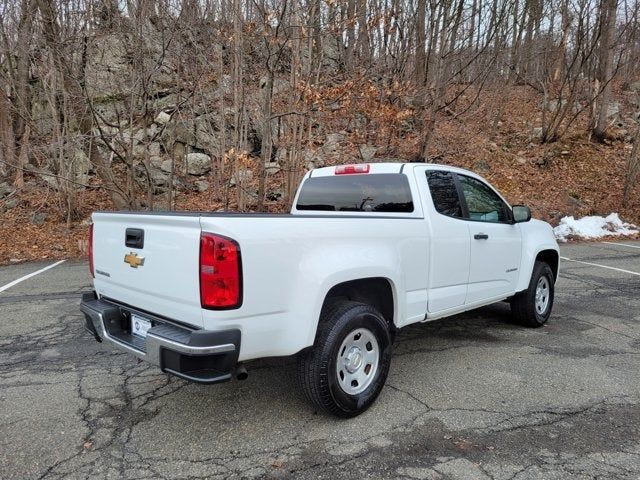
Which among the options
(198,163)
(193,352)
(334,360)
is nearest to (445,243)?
(334,360)

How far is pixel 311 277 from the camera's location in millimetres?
3014

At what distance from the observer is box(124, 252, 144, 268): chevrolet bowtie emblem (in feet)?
10.2

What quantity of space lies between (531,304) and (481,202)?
141 centimetres

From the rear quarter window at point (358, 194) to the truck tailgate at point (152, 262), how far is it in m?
1.99

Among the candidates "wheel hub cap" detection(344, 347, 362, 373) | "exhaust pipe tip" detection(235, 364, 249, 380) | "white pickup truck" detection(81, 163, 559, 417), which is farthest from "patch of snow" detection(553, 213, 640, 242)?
"exhaust pipe tip" detection(235, 364, 249, 380)

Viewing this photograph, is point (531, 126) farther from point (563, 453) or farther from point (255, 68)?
point (563, 453)

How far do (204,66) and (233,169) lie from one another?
9.04 ft

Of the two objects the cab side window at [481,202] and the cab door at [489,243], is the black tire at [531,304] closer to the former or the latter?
the cab door at [489,243]

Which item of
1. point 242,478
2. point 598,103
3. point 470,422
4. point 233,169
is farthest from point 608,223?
point 242,478

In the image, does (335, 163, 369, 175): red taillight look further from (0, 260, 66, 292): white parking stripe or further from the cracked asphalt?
(0, 260, 66, 292): white parking stripe

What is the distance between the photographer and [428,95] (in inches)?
541

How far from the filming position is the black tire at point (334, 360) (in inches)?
122

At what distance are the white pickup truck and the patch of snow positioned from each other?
1039 centimetres

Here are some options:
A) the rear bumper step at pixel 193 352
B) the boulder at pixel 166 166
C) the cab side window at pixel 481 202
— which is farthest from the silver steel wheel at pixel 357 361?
the boulder at pixel 166 166
